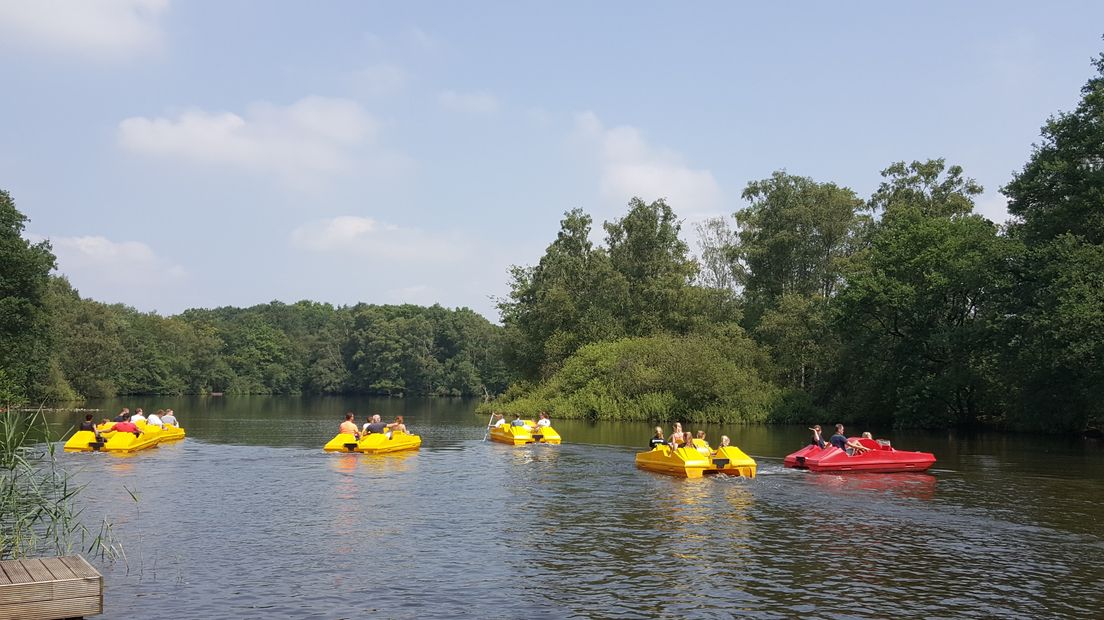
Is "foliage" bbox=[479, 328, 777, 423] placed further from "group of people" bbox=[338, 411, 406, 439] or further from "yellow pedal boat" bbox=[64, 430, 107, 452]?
"yellow pedal boat" bbox=[64, 430, 107, 452]

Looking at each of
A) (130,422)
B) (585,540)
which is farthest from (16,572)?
(130,422)

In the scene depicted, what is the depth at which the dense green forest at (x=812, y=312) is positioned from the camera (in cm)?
4019

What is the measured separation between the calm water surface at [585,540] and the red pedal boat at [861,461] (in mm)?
530

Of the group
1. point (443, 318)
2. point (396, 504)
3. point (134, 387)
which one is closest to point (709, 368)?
point (396, 504)

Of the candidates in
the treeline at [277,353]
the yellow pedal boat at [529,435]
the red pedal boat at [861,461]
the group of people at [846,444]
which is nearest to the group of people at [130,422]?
the yellow pedal boat at [529,435]

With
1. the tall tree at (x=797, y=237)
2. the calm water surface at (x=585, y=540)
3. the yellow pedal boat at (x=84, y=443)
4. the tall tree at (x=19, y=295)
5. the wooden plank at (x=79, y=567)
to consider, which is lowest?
the calm water surface at (x=585, y=540)

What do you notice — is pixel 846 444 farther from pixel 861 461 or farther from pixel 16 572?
pixel 16 572

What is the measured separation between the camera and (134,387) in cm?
10488

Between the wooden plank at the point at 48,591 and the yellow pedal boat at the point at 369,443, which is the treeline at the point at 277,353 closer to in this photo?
the yellow pedal boat at the point at 369,443

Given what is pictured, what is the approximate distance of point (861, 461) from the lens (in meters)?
26.0

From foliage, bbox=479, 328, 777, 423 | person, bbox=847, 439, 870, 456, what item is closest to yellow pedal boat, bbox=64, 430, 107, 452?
person, bbox=847, 439, 870, 456

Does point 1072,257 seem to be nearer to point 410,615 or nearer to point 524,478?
point 524,478

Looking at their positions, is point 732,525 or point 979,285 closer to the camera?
point 732,525

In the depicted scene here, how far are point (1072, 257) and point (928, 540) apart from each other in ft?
91.1
